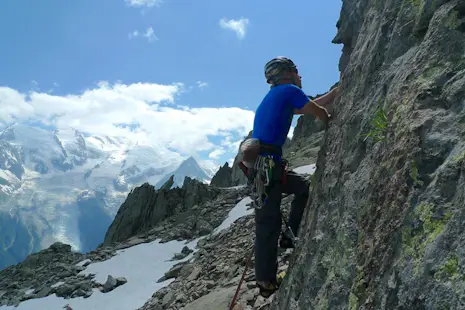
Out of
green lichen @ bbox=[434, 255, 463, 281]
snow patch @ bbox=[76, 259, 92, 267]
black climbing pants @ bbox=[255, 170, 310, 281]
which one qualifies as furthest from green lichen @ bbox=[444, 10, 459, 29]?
snow patch @ bbox=[76, 259, 92, 267]

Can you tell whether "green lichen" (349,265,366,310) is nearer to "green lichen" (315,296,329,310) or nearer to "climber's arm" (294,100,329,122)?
"green lichen" (315,296,329,310)

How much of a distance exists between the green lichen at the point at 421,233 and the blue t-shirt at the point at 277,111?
3403mm

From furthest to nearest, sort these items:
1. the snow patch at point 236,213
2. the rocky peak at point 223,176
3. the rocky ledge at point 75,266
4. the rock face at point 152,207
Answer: the rocky peak at point 223,176, the rock face at point 152,207, the snow patch at point 236,213, the rocky ledge at point 75,266

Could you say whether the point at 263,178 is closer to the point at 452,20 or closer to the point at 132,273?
the point at 452,20

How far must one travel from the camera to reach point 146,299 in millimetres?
18109

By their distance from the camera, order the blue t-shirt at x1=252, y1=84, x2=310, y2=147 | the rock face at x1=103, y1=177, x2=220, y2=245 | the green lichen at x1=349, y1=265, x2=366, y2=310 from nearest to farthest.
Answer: the green lichen at x1=349, y1=265, x2=366, y2=310 < the blue t-shirt at x1=252, y1=84, x2=310, y2=147 < the rock face at x1=103, y1=177, x2=220, y2=245

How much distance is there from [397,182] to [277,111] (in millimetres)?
3231

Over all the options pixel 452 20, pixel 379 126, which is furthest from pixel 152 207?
pixel 452 20

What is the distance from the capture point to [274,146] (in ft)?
20.7

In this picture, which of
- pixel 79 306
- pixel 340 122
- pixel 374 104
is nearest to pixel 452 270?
pixel 374 104

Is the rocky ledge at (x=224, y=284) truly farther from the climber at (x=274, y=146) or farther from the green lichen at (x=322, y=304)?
the green lichen at (x=322, y=304)

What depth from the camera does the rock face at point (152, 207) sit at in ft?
147

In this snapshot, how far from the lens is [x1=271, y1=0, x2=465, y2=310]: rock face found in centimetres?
246

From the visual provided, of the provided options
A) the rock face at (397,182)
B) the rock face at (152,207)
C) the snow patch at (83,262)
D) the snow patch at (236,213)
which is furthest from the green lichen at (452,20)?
the rock face at (152,207)
